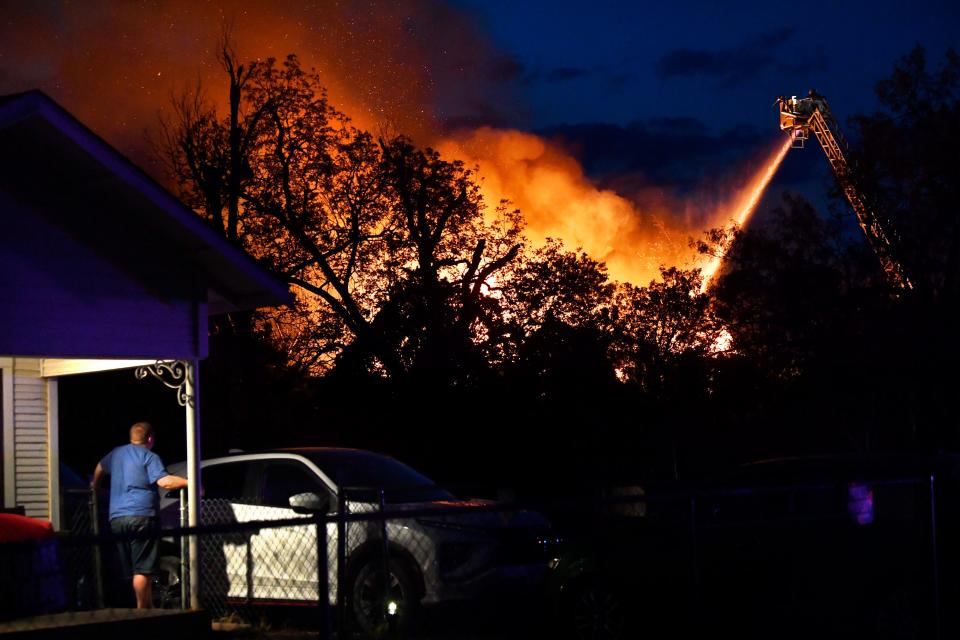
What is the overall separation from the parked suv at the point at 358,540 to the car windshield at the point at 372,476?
0.04 feet

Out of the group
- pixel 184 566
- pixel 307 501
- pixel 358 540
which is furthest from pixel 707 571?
pixel 184 566

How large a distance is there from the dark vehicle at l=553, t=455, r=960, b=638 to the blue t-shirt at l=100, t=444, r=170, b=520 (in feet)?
12.9

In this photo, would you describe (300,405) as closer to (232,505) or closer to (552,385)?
(552,385)

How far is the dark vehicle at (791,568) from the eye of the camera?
9141 mm

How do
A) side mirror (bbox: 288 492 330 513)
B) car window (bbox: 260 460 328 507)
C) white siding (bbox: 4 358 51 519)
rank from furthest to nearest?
white siding (bbox: 4 358 51 519), car window (bbox: 260 460 328 507), side mirror (bbox: 288 492 330 513)

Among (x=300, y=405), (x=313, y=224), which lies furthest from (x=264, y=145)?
(x=300, y=405)

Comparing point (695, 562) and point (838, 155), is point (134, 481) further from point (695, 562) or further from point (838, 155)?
point (838, 155)

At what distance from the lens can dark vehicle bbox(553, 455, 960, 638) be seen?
30.0ft

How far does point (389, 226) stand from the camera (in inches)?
1519

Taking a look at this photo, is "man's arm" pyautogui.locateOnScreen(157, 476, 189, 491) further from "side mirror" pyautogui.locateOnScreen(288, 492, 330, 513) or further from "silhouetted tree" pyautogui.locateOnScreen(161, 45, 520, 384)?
"silhouetted tree" pyautogui.locateOnScreen(161, 45, 520, 384)

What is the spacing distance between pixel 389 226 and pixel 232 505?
2619cm

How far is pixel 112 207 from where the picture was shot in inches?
437

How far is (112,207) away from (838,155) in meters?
35.7

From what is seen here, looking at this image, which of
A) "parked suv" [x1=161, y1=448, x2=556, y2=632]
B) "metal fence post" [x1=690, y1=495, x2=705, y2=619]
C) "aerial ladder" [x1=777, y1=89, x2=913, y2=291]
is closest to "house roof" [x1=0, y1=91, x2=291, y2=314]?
"parked suv" [x1=161, y1=448, x2=556, y2=632]
